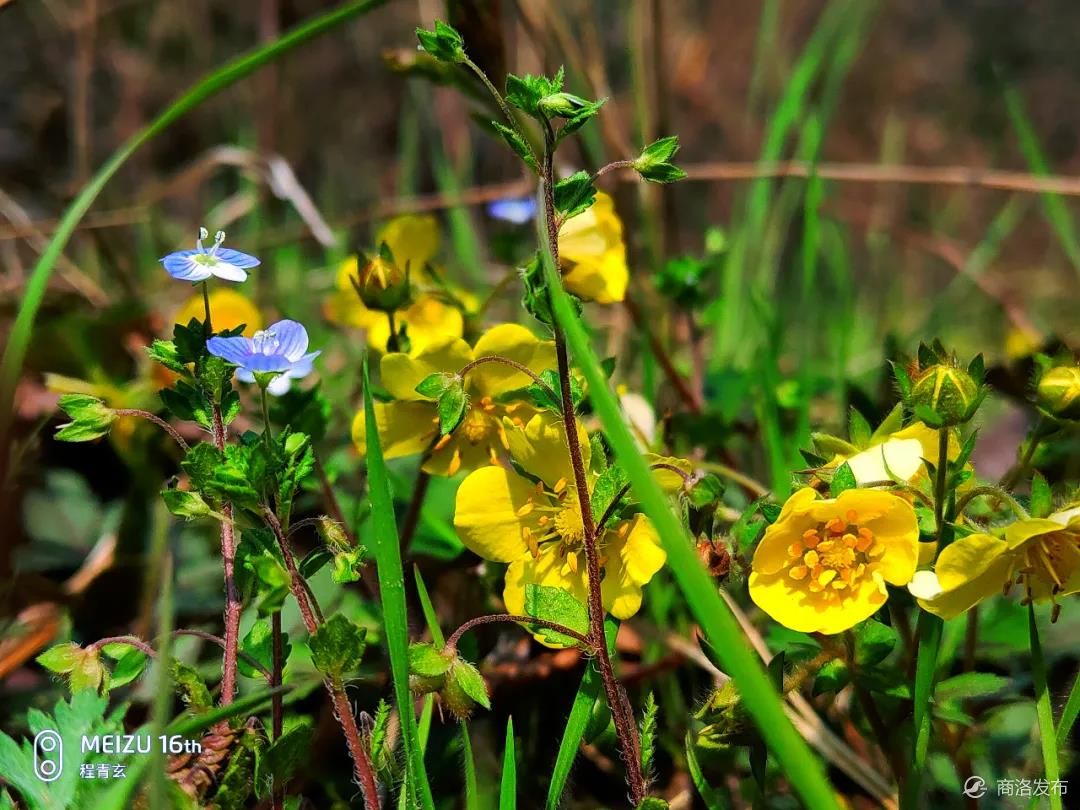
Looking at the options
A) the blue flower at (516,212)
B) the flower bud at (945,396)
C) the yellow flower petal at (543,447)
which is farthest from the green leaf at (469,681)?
the blue flower at (516,212)

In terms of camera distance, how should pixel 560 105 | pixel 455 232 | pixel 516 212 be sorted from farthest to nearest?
pixel 455 232
pixel 516 212
pixel 560 105

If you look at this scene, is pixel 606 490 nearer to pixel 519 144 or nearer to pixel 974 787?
pixel 519 144

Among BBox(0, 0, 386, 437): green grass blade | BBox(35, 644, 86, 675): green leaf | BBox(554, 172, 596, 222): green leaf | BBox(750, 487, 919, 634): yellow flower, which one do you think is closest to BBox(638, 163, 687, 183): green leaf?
BBox(554, 172, 596, 222): green leaf

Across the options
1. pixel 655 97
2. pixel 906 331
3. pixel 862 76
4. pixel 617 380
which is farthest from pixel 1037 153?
pixel 862 76

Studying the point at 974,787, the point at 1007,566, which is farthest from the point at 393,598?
the point at 974,787

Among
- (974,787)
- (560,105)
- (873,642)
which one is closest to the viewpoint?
(560,105)

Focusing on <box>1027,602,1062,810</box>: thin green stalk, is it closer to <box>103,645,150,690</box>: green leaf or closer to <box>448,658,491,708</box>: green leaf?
<box>448,658,491,708</box>: green leaf
